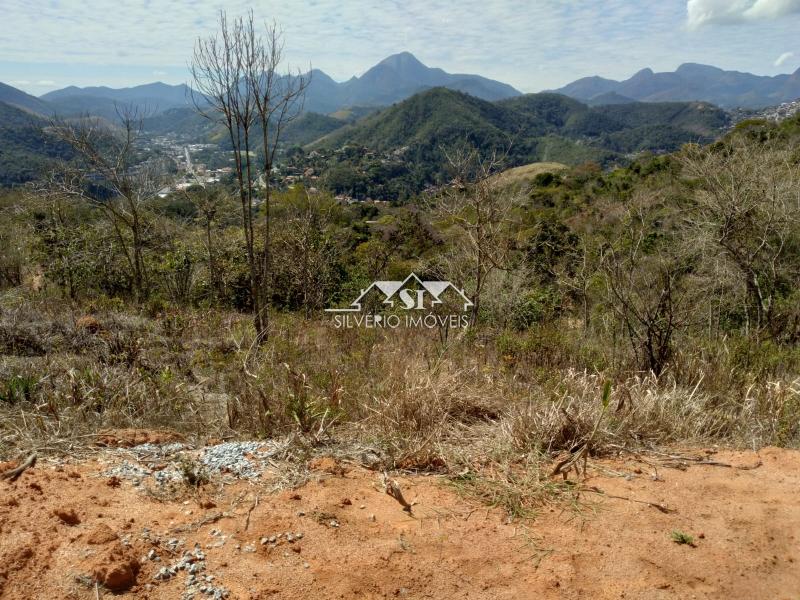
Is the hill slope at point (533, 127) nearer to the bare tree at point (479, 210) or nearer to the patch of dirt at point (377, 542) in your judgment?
the bare tree at point (479, 210)

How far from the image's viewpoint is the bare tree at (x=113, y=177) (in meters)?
8.48

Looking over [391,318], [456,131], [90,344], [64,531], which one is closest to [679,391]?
[64,531]

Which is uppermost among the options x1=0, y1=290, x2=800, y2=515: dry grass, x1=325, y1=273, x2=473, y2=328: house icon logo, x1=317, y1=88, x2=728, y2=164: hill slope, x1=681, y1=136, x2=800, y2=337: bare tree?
x1=317, y1=88, x2=728, y2=164: hill slope

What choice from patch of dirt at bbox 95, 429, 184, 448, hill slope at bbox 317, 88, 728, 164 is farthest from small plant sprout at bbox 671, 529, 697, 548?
hill slope at bbox 317, 88, 728, 164

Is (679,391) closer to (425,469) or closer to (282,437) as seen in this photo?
(425,469)

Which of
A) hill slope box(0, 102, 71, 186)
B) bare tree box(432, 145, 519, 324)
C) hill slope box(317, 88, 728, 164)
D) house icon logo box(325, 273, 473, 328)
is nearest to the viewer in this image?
bare tree box(432, 145, 519, 324)

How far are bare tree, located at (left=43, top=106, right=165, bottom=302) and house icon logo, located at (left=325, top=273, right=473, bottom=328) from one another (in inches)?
160

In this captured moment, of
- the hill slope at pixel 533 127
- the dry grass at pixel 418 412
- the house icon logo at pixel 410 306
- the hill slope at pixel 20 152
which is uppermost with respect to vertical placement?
the hill slope at pixel 533 127

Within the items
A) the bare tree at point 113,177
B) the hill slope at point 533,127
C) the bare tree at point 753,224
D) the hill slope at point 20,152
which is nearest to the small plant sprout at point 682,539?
the bare tree at point 753,224

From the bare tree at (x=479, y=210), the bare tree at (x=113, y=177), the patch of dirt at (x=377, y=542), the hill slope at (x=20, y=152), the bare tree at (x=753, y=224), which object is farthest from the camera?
the hill slope at (x=20, y=152)

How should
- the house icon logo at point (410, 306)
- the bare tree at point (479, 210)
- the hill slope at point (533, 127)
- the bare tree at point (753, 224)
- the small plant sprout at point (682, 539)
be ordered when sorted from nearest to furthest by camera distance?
the small plant sprout at point (682, 539), the bare tree at point (479, 210), the house icon logo at point (410, 306), the bare tree at point (753, 224), the hill slope at point (533, 127)

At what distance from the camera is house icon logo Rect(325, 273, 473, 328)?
8.31 meters

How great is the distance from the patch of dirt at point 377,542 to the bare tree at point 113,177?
757cm

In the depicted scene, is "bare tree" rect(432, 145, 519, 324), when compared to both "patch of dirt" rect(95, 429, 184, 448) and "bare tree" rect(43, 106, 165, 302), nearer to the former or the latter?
"patch of dirt" rect(95, 429, 184, 448)
